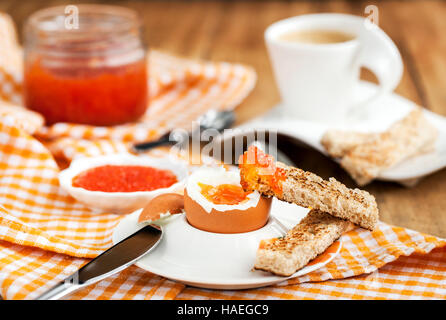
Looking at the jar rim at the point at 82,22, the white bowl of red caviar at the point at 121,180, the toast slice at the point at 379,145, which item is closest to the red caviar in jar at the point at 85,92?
the jar rim at the point at 82,22

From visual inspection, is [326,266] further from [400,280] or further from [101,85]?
[101,85]

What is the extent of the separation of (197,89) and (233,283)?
145 centimetres

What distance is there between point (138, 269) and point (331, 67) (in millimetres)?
936

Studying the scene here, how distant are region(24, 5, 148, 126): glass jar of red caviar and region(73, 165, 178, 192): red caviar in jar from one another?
0.44 metres

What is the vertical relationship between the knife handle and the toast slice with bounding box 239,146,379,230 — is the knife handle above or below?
below

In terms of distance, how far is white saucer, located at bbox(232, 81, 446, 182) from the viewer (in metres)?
1.66

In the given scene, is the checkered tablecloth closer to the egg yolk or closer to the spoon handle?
the spoon handle

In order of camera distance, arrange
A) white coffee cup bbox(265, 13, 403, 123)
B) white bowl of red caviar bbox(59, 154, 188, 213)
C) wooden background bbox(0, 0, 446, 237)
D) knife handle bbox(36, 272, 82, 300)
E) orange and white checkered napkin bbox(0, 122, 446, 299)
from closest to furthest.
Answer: knife handle bbox(36, 272, 82, 300) → orange and white checkered napkin bbox(0, 122, 446, 299) → white bowl of red caviar bbox(59, 154, 188, 213) → wooden background bbox(0, 0, 446, 237) → white coffee cup bbox(265, 13, 403, 123)

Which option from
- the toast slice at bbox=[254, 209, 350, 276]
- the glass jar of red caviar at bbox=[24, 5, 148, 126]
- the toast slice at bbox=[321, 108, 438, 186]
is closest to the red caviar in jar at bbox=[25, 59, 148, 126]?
the glass jar of red caviar at bbox=[24, 5, 148, 126]

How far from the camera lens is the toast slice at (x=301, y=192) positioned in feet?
3.93

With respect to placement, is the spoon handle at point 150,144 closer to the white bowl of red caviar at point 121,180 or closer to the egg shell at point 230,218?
the white bowl of red caviar at point 121,180

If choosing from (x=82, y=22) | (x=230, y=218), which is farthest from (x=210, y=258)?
(x=82, y=22)

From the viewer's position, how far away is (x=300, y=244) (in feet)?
3.78

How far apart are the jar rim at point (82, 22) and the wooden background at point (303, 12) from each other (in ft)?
1.68
